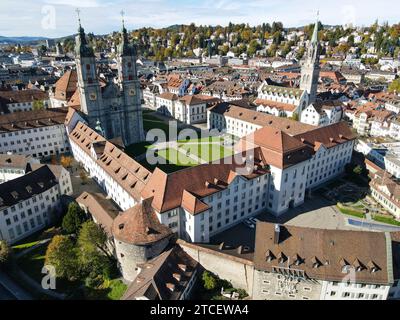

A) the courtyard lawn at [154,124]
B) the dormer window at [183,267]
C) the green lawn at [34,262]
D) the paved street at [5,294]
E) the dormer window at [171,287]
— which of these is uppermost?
the courtyard lawn at [154,124]

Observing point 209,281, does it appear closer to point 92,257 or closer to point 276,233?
point 276,233

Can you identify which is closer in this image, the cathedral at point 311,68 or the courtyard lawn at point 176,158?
the courtyard lawn at point 176,158

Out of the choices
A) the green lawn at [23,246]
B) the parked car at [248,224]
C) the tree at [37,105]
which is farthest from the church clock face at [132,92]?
the parked car at [248,224]

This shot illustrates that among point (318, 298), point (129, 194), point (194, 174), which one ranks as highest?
point (194, 174)

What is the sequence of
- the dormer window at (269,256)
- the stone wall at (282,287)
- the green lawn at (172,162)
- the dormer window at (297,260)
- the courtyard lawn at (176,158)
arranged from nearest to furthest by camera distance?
1. the dormer window at (297,260)
2. the stone wall at (282,287)
3. the dormer window at (269,256)
4. the green lawn at (172,162)
5. the courtyard lawn at (176,158)

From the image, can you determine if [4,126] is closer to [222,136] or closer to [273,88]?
[222,136]

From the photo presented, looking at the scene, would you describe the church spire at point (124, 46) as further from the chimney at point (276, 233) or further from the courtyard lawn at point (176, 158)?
the chimney at point (276, 233)

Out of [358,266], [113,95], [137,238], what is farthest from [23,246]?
[358,266]
